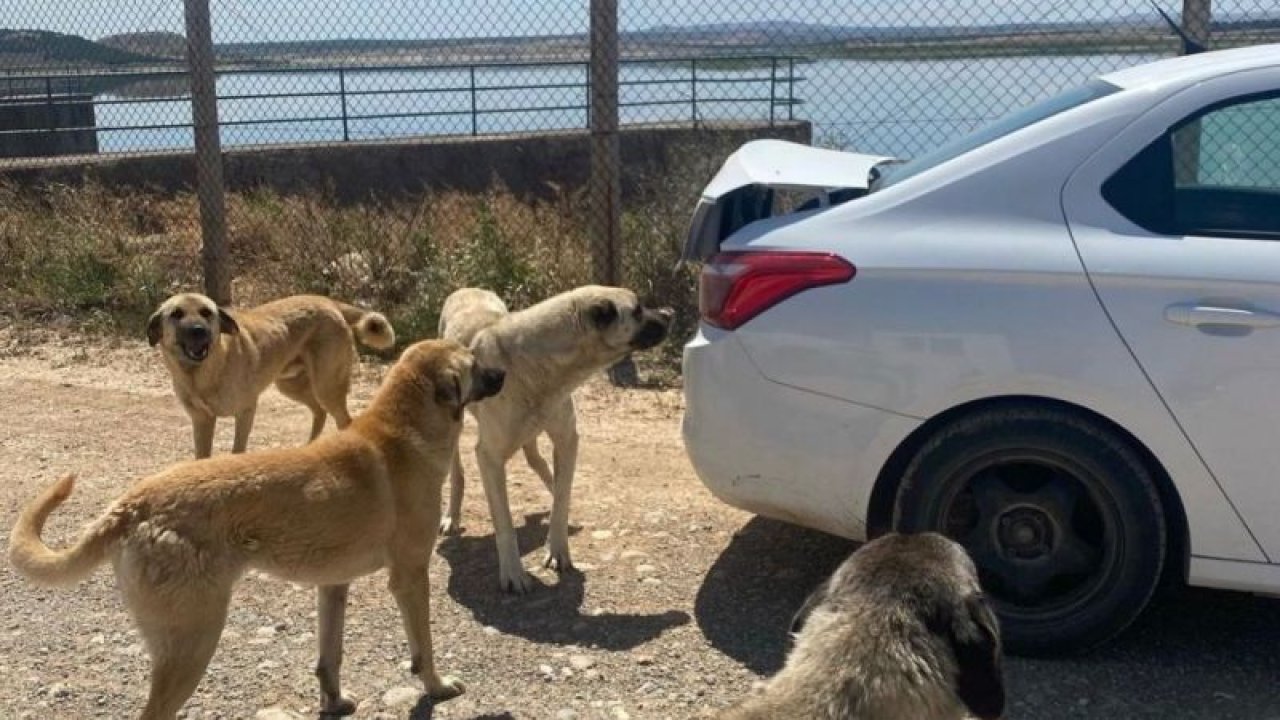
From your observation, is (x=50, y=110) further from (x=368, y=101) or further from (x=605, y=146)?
(x=605, y=146)

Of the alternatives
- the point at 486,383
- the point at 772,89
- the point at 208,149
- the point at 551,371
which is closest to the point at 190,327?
the point at 551,371

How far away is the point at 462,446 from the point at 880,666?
445 cm

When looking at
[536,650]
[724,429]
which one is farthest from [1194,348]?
[536,650]

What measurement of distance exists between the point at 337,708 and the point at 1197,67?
3554mm

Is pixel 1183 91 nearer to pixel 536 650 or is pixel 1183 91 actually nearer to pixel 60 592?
pixel 536 650

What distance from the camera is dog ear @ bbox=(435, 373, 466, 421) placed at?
4.56m

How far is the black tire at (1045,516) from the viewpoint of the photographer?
4223 millimetres

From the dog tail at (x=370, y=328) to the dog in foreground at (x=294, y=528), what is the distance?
3256 mm

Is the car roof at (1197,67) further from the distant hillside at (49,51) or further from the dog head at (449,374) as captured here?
the distant hillside at (49,51)

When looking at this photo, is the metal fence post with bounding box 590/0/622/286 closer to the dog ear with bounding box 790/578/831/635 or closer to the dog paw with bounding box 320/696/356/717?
the dog paw with bounding box 320/696/356/717

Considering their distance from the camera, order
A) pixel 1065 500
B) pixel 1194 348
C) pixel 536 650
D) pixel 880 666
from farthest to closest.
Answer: pixel 536 650 → pixel 1065 500 → pixel 1194 348 → pixel 880 666

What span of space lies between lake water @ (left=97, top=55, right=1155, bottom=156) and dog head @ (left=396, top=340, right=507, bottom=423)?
4132 millimetres

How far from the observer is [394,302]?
390 inches

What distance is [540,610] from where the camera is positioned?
5164 millimetres
